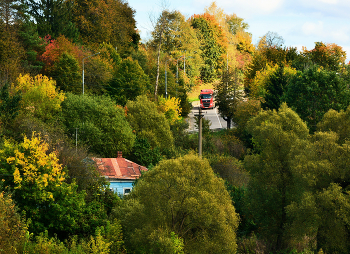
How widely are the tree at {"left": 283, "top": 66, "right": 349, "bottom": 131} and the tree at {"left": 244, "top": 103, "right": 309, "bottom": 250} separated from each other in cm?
1273

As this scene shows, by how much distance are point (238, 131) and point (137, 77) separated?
590 inches

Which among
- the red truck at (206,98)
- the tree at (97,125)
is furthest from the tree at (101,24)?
the tree at (97,125)

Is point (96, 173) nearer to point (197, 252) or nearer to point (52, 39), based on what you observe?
point (197, 252)

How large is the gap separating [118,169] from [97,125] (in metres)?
7.69

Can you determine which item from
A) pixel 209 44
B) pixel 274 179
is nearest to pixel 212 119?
pixel 209 44

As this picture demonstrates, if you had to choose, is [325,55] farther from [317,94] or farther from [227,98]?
[317,94]

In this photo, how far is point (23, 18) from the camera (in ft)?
169

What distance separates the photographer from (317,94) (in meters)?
45.6

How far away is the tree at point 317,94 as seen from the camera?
44.3m

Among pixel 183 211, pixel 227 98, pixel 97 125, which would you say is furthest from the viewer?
pixel 227 98

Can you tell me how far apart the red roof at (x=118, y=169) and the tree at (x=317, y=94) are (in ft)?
57.3

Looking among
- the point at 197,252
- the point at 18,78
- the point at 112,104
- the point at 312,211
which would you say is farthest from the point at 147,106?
the point at 197,252

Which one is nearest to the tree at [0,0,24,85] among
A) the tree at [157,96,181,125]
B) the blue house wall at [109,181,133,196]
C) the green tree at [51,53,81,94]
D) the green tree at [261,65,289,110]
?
the green tree at [51,53,81,94]

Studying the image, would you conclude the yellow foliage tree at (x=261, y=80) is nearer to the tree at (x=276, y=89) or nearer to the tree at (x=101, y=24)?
the tree at (x=276, y=89)
